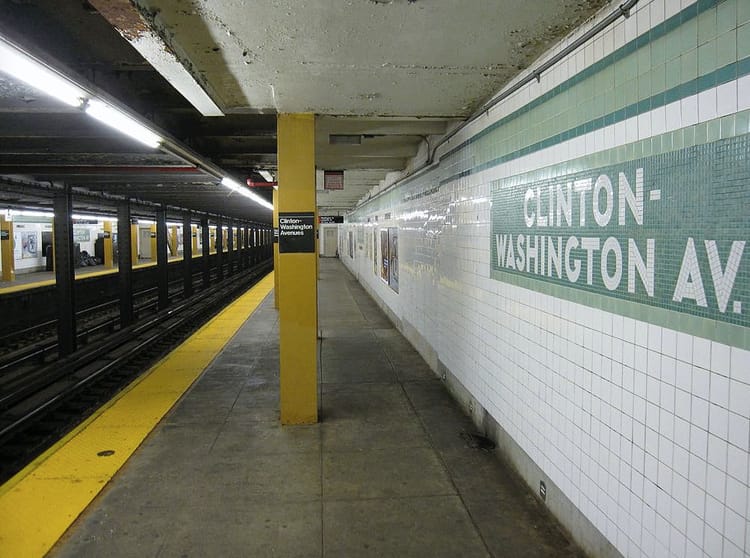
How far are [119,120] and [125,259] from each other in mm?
7994

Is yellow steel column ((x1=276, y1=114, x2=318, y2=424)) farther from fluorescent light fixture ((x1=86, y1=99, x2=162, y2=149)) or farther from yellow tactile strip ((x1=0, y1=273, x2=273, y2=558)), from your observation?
yellow tactile strip ((x1=0, y1=273, x2=273, y2=558))

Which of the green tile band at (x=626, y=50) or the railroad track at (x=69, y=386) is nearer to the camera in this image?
the green tile band at (x=626, y=50)

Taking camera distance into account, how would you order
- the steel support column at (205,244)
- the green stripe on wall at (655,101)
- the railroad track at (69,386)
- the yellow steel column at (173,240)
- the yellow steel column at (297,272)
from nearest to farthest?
1. the green stripe on wall at (655,101)
2. the yellow steel column at (297,272)
3. the railroad track at (69,386)
4. the steel support column at (205,244)
5. the yellow steel column at (173,240)

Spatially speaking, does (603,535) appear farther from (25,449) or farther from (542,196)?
(25,449)

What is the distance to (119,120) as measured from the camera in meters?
4.44

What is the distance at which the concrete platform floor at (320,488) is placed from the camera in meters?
3.33

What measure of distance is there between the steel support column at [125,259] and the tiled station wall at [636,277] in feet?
30.7

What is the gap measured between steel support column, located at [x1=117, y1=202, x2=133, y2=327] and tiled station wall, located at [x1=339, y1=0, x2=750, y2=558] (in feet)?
30.7

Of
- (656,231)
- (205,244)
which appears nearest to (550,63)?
(656,231)

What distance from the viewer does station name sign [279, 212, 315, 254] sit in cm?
552

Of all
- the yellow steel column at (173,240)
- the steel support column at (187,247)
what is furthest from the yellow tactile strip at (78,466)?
the yellow steel column at (173,240)

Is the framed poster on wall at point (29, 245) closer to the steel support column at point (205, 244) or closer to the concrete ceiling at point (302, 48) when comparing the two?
the steel support column at point (205, 244)

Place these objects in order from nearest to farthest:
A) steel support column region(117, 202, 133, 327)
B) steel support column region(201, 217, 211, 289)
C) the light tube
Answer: steel support column region(117, 202, 133, 327), the light tube, steel support column region(201, 217, 211, 289)

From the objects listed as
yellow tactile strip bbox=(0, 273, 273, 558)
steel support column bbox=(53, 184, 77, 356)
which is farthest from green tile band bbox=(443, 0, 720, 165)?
steel support column bbox=(53, 184, 77, 356)
